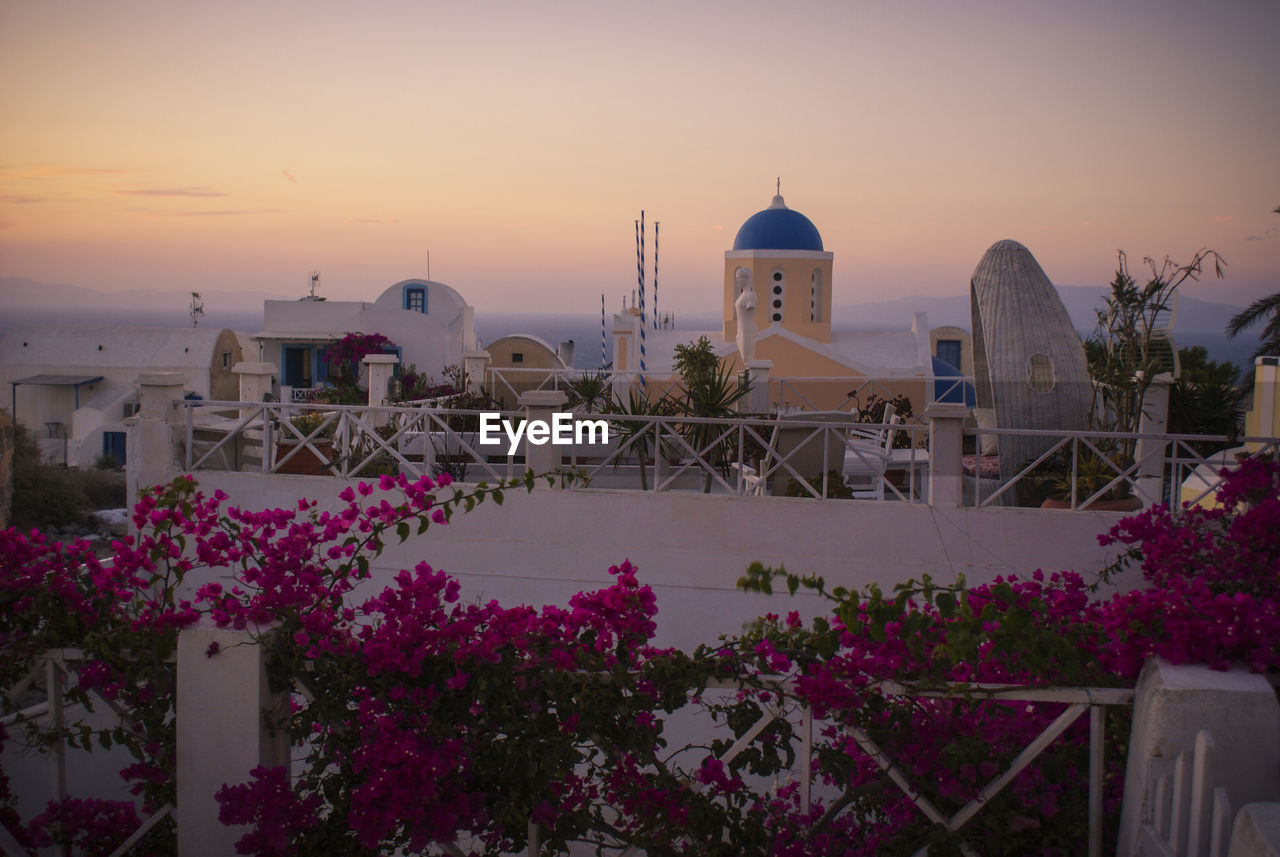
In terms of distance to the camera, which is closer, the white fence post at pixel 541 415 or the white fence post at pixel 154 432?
the white fence post at pixel 541 415

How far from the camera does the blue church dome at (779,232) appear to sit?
73.5 ft

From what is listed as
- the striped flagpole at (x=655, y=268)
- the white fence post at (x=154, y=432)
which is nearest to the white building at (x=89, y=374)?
the striped flagpole at (x=655, y=268)

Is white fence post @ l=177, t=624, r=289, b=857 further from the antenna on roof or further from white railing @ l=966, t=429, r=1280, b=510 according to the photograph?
the antenna on roof

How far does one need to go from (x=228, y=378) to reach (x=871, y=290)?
2096cm

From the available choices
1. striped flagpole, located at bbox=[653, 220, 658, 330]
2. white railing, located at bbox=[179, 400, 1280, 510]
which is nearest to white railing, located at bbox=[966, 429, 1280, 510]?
white railing, located at bbox=[179, 400, 1280, 510]

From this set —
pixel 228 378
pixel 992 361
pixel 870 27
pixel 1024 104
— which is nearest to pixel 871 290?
pixel 992 361

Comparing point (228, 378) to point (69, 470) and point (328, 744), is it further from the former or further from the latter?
point (328, 744)

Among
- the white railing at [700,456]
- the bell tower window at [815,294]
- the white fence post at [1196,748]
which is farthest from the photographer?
the bell tower window at [815,294]

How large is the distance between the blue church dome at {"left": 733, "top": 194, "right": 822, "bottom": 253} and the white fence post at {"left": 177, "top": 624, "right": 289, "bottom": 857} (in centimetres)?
2101

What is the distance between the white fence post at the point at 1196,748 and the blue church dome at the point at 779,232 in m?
20.9

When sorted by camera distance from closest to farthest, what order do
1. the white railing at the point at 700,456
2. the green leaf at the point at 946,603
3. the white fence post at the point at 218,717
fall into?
1. the green leaf at the point at 946,603
2. the white fence post at the point at 218,717
3. the white railing at the point at 700,456

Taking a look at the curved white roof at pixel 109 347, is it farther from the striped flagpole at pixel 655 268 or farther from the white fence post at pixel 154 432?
the white fence post at pixel 154 432

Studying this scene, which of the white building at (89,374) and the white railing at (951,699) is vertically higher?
the white building at (89,374)

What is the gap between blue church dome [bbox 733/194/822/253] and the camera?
2239cm
